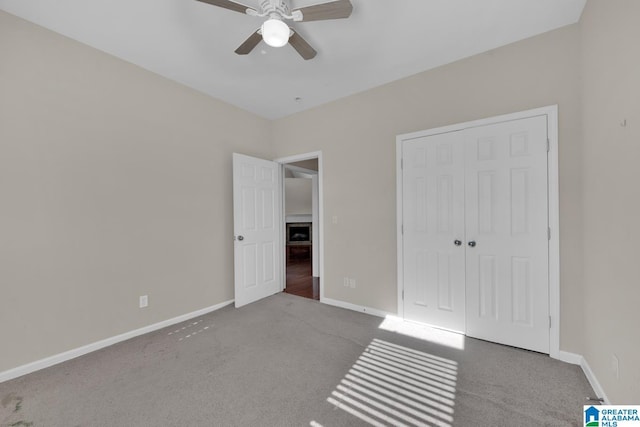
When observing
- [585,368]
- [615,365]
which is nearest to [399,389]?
[615,365]

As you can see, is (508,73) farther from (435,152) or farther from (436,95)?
(435,152)

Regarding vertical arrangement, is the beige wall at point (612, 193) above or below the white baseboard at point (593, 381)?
above

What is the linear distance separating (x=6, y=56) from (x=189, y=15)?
1460 mm

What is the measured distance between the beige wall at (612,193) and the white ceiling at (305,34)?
1.95 ft

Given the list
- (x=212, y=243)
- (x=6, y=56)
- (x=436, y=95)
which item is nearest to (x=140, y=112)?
(x=6, y=56)

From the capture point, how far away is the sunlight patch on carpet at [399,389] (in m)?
1.56

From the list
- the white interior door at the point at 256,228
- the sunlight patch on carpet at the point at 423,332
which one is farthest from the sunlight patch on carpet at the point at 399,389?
the white interior door at the point at 256,228

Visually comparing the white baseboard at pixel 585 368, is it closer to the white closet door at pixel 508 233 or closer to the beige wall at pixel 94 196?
the white closet door at pixel 508 233

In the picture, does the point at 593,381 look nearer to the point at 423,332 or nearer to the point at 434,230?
the point at 423,332

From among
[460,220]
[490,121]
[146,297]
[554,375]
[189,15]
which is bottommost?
[554,375]

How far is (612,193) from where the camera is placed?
150cm

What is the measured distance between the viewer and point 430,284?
8.91 ft

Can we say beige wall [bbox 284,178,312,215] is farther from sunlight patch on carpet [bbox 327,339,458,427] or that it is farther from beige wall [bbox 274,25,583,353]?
sunlight patch on carpet [bbox 327,339,458,427]

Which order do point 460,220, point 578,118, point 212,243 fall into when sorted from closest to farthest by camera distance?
point 578,118 → point 460,220 → point 212,243
